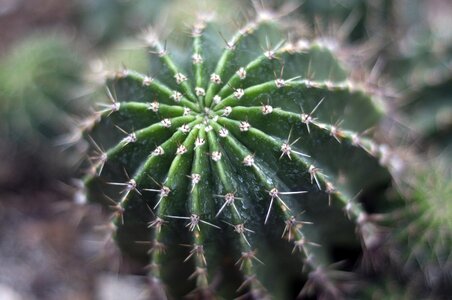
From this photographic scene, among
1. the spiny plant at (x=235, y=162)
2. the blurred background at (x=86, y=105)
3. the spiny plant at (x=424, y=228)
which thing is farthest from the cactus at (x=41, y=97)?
the spiny plant at (x=424, y=228)

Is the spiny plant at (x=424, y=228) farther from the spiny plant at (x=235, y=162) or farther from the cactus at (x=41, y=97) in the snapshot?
the cactus at (x=41, y=97)

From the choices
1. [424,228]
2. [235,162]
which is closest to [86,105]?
[235,162]

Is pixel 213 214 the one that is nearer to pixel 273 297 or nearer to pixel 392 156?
pixel 273 297

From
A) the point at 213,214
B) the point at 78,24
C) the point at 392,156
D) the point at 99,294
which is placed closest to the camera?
the point at 213,214

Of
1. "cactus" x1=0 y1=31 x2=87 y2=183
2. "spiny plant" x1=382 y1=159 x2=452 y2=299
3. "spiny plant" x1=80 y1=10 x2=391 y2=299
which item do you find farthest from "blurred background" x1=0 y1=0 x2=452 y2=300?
"spiny plant" x1=80 y1=10 x2=391 y2=299

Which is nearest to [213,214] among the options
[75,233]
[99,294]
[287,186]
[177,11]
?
[287,186]

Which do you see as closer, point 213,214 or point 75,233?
point 213,214

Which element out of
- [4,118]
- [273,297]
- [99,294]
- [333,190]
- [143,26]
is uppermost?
[143,26]
